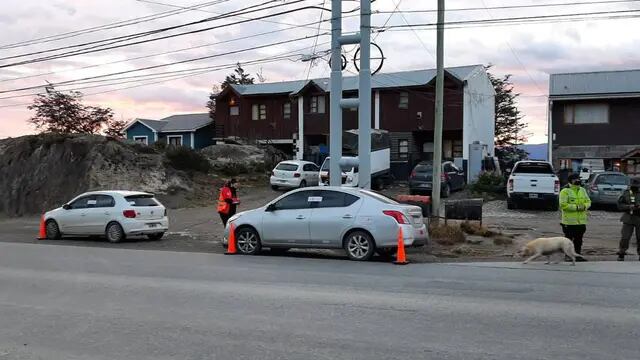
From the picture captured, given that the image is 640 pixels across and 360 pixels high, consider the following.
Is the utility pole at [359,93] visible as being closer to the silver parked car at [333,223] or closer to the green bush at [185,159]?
the silver parked car at [333,223]

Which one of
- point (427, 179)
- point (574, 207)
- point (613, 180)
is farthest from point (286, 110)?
point (574, 207)

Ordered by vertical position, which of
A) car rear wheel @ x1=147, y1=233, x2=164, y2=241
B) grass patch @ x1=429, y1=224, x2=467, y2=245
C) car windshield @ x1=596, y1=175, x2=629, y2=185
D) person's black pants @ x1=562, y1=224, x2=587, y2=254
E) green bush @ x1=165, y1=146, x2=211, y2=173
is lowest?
car rear wheel @ x1=147, y1=233, x2=164, y2=241

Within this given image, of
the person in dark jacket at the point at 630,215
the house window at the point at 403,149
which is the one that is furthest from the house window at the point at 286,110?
the person in dark jacket at the point at 630,215

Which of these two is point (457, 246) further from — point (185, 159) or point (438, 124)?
point (185, 159)

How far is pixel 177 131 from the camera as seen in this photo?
53.8 metres

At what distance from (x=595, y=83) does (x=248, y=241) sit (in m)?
28.6

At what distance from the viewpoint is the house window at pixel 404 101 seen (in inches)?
1606

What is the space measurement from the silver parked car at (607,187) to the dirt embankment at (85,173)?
17.1m

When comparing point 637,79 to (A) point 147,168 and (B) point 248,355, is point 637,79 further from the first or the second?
(B) point 248,355

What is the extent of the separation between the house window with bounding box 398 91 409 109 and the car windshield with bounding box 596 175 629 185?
1733cm

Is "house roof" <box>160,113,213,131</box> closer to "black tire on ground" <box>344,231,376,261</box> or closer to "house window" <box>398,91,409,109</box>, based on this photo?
"house window" <box>398,91,409,109</box>

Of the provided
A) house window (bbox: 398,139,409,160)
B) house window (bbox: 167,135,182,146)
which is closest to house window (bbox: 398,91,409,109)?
house window (bbox: 398,139,409,160)

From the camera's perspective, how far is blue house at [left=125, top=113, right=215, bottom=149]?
53281 mm

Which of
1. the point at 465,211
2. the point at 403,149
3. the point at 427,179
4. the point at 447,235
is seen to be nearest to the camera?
the point at 447,235
